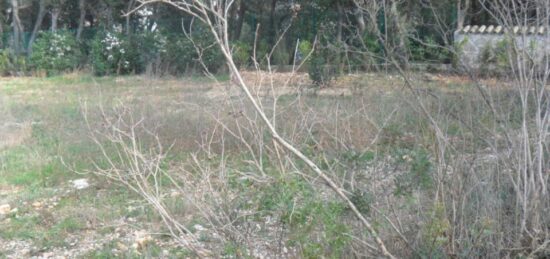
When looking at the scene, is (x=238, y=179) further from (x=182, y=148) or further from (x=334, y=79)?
(x=334, y=79)

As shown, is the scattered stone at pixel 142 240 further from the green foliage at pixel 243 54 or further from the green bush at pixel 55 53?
the green bush at pixel 55 53

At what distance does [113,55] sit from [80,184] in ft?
43.5

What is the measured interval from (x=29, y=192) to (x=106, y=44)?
13668 mm

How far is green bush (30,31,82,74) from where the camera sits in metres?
19.8

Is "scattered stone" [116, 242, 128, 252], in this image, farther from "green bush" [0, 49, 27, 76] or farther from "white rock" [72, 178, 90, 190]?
"green bush" [0, 49, 27, 76]

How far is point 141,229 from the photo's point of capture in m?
5.49

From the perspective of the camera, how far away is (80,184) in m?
6.99

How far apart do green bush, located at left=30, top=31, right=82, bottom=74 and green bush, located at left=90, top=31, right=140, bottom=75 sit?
845 mm

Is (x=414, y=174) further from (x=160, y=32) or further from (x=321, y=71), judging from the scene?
(x=160, y=32)

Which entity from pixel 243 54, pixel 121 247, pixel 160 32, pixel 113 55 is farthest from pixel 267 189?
pixel 160 32

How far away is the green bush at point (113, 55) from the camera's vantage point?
19453mm

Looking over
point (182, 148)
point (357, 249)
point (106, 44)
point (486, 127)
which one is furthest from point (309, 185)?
point (106, 44)

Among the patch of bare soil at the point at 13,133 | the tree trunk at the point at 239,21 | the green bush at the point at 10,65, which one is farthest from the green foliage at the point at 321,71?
the green bush at the point at 10,65

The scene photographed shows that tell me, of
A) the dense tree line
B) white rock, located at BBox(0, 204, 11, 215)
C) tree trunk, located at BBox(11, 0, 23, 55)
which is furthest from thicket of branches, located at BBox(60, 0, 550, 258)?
tree trunk, located at BBox(11, 0, 23, 55)
